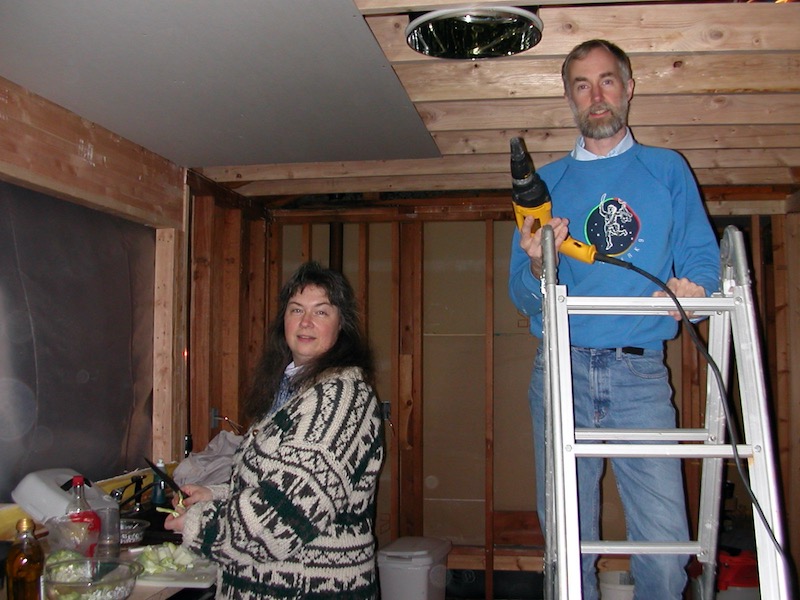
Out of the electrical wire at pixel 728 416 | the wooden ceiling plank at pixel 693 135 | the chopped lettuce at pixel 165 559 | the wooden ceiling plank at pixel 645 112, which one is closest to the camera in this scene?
the electrical wire at pixel 728 416

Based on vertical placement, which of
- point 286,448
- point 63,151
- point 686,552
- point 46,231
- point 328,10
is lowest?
point 686,552

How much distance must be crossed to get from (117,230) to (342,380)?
1.75 meters

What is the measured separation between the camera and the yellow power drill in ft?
5.22

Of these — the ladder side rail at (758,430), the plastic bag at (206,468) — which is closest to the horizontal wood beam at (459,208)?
the plastic bag at (206,468)

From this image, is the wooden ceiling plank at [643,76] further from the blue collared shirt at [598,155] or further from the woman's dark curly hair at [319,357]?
the woman's dark curly hair at [319,357]

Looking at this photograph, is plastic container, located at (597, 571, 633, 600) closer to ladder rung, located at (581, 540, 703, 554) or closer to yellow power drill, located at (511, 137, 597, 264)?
ladder rung, located at (581, 540, 703, 554)

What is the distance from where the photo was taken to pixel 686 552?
1675 millimetres

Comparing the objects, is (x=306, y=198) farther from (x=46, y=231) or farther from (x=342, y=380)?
(x=342, y=380)

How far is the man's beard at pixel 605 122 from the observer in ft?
6.23

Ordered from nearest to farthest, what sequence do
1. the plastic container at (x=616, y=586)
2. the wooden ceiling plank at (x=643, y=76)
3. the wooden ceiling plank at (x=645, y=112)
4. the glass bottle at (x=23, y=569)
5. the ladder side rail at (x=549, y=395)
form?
1. the ladder side rail at (x=549, y=395)
2. the glass bottle at (x=23, y=569)
3. the wooden ceiling plank at (x=643, y=76)
4. the wooden ceiling plank at (x=645, y=112)
5. the plastic container at (x=616, y=586)

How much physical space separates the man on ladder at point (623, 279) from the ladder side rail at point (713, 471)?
0.07 m

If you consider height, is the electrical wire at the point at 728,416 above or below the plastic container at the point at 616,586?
above

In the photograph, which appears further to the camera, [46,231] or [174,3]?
[46,231]

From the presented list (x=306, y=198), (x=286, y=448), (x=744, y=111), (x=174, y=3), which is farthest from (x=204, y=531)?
(x=306, y=198)
